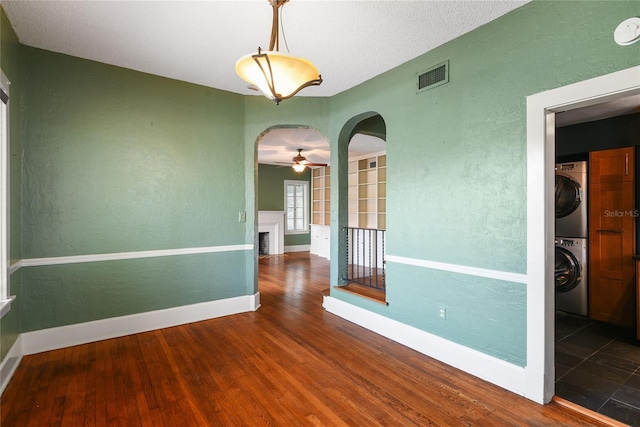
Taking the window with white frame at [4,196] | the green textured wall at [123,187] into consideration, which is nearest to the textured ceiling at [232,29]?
the green textured wall at [123,187]

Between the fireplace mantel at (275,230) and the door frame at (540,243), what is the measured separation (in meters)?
7.67

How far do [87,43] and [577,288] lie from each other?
237 inches

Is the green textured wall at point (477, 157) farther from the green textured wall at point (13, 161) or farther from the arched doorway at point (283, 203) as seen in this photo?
the arched doorway at point (283, 203)

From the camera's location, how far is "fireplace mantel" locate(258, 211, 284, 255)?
9328 millimetres

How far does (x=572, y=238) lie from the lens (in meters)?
3.97

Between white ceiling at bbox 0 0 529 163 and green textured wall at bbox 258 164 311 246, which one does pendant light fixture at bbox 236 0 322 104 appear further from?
green textured wall at bbox 258 164 311 246

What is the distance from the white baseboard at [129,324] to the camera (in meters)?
2.99

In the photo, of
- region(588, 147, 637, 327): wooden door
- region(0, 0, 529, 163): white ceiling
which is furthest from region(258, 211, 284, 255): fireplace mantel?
region(588, 147, 637, 327): wooden door

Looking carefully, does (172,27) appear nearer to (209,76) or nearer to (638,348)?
(209,76)

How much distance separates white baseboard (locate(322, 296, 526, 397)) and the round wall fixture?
223 cm

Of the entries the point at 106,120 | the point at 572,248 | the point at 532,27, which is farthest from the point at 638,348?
the point at 106,120

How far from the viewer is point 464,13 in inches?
95.2

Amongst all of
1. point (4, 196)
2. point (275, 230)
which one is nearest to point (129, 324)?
point (4, 196)

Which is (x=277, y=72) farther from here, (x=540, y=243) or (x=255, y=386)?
(x=255, y=386)
